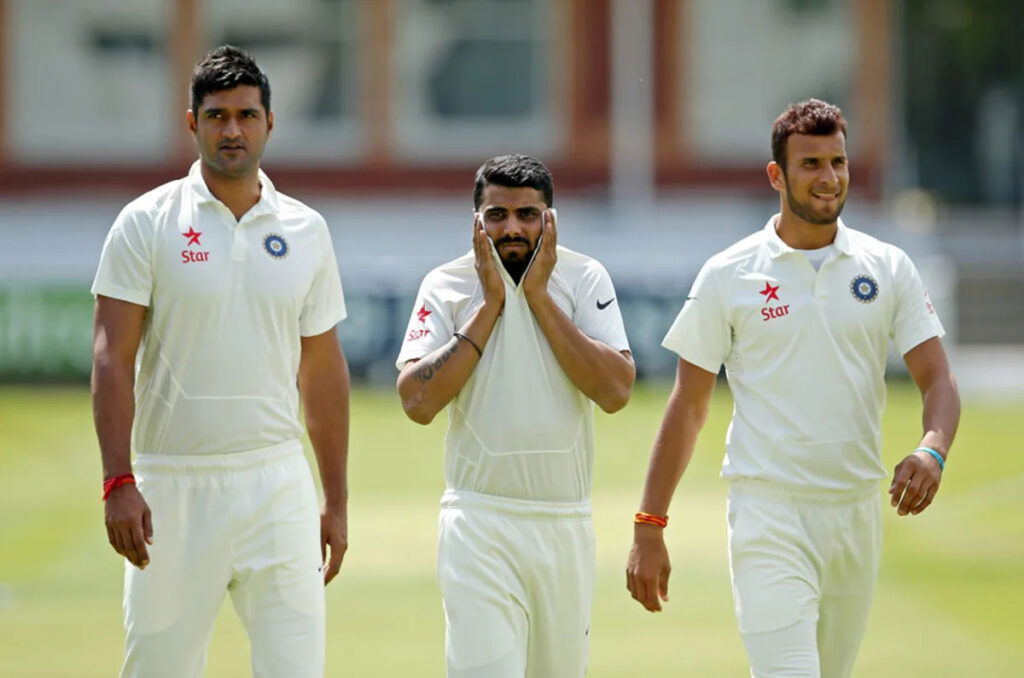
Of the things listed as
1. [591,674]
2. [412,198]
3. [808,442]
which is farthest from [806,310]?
[412,198]

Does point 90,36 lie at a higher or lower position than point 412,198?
higher

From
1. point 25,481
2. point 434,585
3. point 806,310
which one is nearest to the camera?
point 806,310

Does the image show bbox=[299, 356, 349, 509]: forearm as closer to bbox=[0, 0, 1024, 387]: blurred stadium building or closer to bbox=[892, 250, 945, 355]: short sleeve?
bbox=[892, 250, 945, 355]: short sleeve

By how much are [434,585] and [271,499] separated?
229 inches

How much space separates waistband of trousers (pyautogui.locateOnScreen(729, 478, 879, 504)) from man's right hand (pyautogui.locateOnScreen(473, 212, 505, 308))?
1.01m

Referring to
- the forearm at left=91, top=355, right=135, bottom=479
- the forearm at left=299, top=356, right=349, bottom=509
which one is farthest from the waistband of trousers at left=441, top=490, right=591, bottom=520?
the forearm at left=91, top=355, right=135, bottom=479

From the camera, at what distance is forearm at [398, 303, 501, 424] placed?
5809 mm

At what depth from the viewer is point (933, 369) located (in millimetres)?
6125

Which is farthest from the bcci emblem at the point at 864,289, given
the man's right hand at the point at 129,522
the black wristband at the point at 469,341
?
the man's right hand at the point at 129,522

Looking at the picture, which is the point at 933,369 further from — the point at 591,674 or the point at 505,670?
the point at 591,674

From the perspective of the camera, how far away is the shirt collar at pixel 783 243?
617cm

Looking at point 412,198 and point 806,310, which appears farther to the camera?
point 412,198

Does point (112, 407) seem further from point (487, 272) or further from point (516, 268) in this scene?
point (516, 268)

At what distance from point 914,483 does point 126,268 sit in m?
2.48
